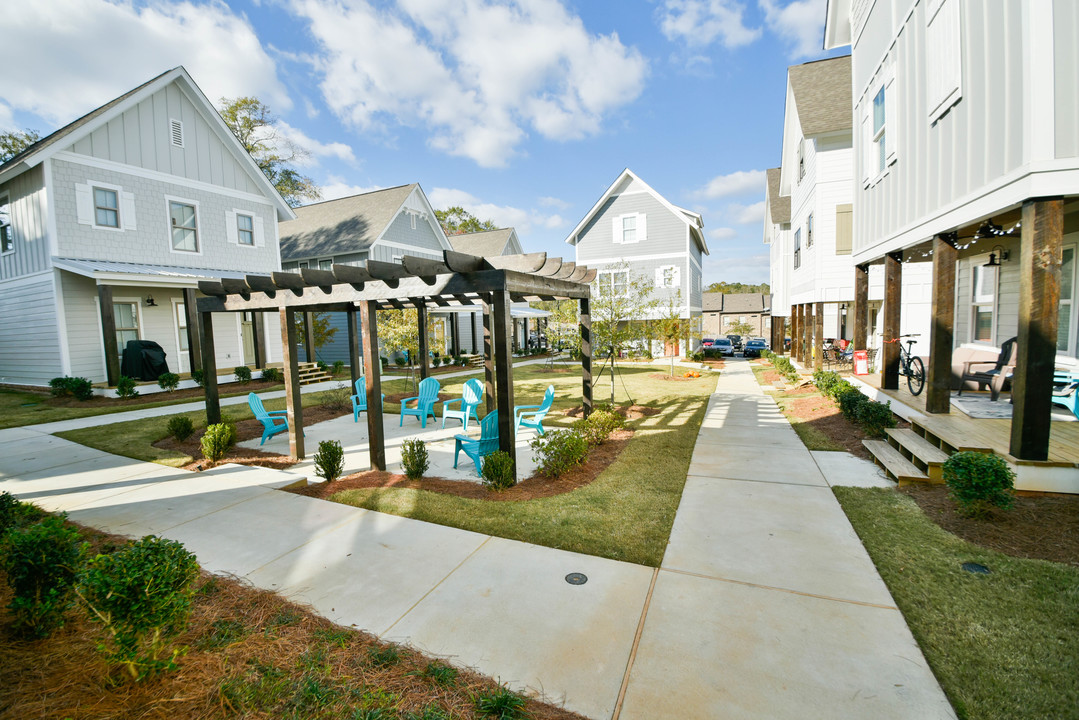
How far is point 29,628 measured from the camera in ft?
9.23

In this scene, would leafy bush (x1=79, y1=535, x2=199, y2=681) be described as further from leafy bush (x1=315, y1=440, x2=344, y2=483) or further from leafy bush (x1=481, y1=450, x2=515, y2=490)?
leafy bush (x1=315, y1=440, x2=344, y2=483)

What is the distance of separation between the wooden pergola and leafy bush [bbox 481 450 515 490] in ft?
0.58

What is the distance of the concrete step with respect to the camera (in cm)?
539

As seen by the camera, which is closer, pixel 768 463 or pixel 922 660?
pixel 922 660

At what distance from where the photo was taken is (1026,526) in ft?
13.8

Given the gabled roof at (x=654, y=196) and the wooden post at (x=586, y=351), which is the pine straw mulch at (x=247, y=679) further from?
the gabled roof at (x=654, y=196)

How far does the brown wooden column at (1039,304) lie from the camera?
428 centimetres

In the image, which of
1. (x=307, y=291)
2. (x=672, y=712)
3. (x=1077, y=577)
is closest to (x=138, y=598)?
(x=672, y=712)

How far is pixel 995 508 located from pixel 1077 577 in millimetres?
1154

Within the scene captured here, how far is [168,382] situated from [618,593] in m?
15.5

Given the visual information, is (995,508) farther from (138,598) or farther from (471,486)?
(138,598)

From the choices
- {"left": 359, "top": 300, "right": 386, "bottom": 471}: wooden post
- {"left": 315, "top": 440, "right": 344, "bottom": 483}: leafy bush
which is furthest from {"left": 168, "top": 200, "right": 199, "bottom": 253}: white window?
{"left": 315, "top": 440, "right": 344, "bottom": 483}: leafy bush

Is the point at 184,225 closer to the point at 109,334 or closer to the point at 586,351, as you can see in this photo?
the point at 109,334

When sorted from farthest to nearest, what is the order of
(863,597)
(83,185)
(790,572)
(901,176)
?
(83,185), (901,176), (790,572), (863,597)
